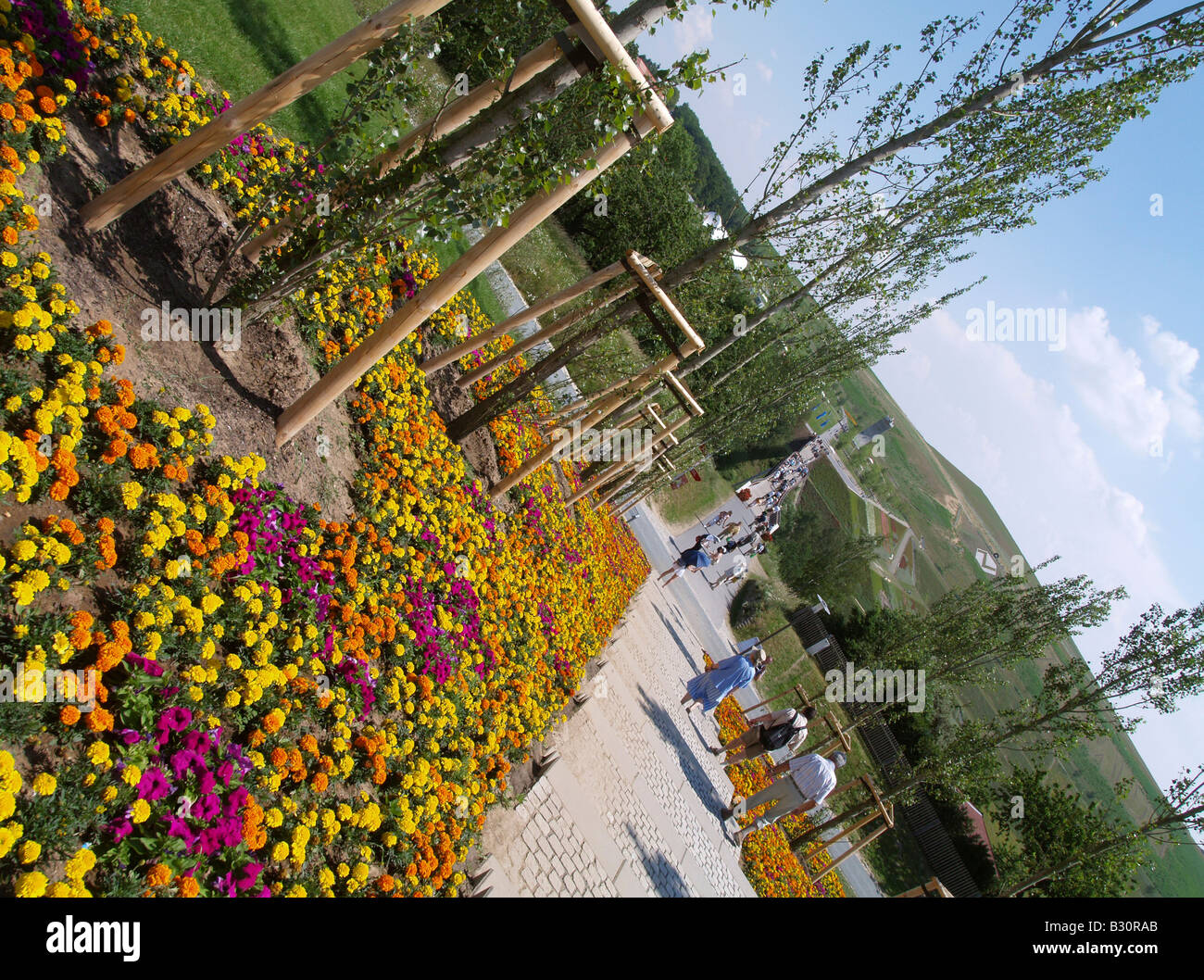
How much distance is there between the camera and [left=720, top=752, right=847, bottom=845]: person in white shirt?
41.5ft

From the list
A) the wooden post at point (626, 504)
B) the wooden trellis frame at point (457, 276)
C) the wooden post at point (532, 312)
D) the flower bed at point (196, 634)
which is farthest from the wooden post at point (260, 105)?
the wooden post at point (626, 504)

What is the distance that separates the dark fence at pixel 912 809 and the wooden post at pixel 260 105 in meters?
16.6

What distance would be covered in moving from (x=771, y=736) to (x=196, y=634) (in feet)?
37.6

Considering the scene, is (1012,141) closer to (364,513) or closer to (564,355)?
(564,355)

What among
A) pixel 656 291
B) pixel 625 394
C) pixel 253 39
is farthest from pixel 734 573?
pixel 253 39

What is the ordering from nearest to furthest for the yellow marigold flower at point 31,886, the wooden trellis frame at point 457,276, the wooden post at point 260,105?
the yellow marigold flower at point 31,886, the wooden post at point 260,105, the wooden trellis frame at point 457,276

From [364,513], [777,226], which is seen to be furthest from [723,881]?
[777,226]

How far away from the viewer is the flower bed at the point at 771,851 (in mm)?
12609

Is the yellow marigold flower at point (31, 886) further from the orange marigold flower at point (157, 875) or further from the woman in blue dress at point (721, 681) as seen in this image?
the woman in blue dress at point (721, 681)

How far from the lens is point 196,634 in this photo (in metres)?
4.59

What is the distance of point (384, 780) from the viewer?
559cm

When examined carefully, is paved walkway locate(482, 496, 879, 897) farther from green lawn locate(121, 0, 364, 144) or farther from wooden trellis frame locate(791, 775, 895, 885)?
green lawn locate(121, 0, 364, 144)

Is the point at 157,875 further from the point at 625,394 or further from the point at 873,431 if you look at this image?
the point at 873,431
